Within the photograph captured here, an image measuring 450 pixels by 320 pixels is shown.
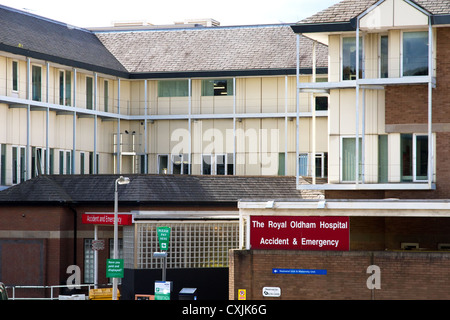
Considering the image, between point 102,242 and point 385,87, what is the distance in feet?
44.0

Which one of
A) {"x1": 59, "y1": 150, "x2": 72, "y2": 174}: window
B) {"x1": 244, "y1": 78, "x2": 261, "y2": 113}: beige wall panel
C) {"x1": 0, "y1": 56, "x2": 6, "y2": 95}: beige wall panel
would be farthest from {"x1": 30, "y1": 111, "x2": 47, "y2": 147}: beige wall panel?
{"x1": 244, "y1": 78, "x2": 261, "y2": 113}: beige wall panel

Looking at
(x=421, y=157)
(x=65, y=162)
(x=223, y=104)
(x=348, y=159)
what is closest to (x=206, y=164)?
(x=223, y=104)

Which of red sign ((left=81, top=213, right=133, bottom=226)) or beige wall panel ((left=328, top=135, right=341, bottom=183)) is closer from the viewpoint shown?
beige wall panel ((left=328, top=135, right=341, bottom=183))

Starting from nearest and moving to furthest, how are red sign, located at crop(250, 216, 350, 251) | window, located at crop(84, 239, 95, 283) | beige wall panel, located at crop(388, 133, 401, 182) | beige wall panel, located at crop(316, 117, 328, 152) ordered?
red sign, located at crop(250, 216, 350, 251)
beige wall panel, located at crop(388, 133, 401, 182)
window, located at crop(84, 239, 95, 283)
beige wall panel, located at crop(316, 117, 328, 152)

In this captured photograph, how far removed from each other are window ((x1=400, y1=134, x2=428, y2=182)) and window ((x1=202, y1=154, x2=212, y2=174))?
20781mm

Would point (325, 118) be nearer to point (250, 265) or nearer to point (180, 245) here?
point (180, 245)

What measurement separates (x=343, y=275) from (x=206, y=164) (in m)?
24.7

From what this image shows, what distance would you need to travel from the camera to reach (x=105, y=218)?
1563 inches

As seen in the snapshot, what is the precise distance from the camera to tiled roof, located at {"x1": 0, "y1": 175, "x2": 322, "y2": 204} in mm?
40125

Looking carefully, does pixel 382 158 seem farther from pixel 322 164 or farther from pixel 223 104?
pixel 223 104

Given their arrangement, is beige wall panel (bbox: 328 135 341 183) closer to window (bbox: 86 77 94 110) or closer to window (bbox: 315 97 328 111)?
window (bbox: 315 97 328 111)

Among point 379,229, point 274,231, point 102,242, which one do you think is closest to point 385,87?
point 379,229

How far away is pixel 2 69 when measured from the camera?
44438mm

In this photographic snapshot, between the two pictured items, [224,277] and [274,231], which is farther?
[224,277]
